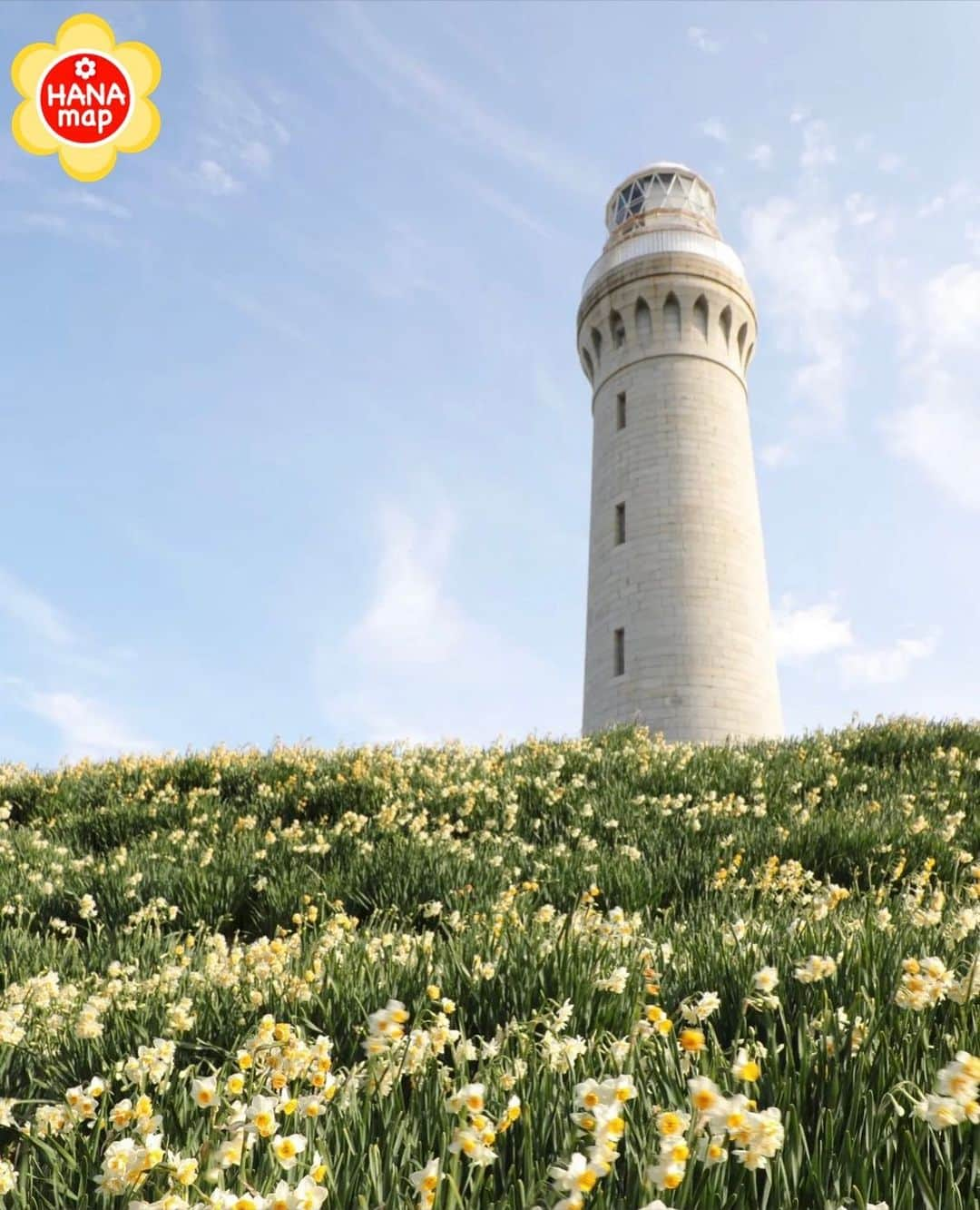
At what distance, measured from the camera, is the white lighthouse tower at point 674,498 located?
82.0 feet

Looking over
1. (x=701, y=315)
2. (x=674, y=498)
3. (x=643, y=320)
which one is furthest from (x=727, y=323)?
(x=674, y=498)

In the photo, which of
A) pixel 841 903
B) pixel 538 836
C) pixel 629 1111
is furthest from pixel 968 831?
pixel 629 1111

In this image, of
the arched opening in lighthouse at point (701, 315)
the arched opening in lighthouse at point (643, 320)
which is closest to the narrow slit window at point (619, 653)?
the arched opening in lighthouse at point (643, 320)

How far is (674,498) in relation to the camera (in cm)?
2659

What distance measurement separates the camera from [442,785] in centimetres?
909

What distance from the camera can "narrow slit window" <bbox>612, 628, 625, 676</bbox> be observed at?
25.8 m

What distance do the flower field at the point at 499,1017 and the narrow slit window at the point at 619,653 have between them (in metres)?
17.4

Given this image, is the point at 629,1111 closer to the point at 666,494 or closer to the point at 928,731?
the point at 928,731

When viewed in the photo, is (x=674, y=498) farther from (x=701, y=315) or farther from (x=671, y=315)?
(x=701, y=315)

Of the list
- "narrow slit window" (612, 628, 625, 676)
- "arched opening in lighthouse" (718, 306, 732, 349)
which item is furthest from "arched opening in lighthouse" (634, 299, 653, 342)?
"narrow slit window" (612, 628, 625, 676)

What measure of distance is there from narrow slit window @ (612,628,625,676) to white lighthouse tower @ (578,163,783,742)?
0.04 m

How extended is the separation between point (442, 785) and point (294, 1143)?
24.1 feet

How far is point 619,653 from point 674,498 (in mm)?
4896

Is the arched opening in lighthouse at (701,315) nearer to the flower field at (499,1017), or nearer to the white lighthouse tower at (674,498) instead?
the white lighthouse tower at (674,498)
